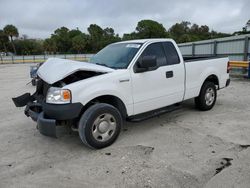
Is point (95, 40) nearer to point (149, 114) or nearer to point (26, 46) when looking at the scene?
point (26, 46)

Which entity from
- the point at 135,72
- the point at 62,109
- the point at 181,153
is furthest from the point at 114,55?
the point at 181,153

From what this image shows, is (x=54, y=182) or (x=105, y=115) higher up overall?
(x=105, y=115)

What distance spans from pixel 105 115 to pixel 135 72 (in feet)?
3.22

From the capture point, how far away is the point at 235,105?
650 centimetres

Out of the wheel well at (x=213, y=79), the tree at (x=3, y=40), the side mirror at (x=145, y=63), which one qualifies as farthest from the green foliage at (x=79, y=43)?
the side mirror at (x=145, y=63)

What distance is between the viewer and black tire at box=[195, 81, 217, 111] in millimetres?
5762

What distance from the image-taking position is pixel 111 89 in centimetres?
391

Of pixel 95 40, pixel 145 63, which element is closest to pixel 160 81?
pixel 145 63

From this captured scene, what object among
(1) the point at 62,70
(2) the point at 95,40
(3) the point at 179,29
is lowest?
(1) the point at 62,70

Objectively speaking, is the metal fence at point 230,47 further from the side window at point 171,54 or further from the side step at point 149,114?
the side step at point 149,114

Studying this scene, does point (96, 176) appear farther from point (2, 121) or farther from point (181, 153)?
point (2, 121)

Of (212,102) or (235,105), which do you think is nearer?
(212,102)

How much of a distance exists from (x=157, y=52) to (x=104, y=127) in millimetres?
1970

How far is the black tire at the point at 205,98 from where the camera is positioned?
227 inches
